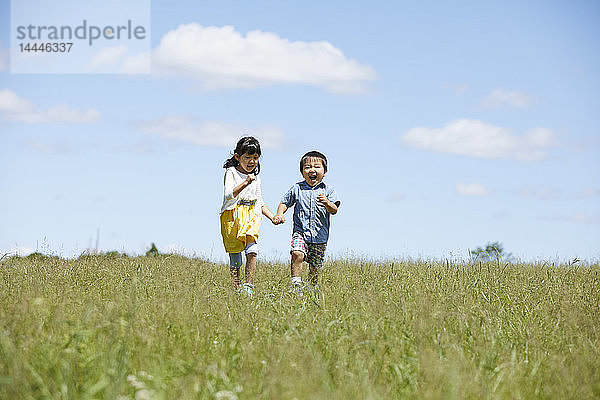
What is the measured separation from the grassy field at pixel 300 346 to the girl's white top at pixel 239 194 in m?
1.50

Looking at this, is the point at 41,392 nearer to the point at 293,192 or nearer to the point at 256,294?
the point at 256,294

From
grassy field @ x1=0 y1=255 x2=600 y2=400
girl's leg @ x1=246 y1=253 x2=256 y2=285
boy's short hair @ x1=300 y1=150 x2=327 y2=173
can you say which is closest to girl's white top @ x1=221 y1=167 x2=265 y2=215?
girl's leg @ x1=246 y1=253 x2=256 y2=285

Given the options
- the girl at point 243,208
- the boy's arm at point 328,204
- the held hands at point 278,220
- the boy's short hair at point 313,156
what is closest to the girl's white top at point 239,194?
the girl at point 243,208

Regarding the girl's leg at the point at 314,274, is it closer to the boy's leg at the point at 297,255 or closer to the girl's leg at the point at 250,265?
the boy's leg at the point at 297,255

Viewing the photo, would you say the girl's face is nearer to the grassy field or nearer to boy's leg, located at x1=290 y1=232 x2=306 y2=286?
boy's leg, located at x1=290 y1=232 x2=306 y2=286

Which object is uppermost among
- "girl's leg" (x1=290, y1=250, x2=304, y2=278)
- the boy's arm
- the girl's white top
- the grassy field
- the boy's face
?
the boy's face

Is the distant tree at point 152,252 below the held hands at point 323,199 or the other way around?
below

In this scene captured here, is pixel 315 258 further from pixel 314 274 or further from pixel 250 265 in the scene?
pixel 250 265

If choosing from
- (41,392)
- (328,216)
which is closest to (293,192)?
(328,216)

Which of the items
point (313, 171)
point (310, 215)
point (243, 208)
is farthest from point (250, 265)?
point (313, 171)

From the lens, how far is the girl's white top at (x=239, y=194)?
8508 millimetres

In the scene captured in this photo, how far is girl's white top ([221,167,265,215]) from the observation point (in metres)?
8.51

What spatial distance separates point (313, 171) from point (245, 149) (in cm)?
91

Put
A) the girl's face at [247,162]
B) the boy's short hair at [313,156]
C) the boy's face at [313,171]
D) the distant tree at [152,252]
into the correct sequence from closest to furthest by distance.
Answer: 1. the girl's face at [247,162]
2. the boy's face at [313,171]
3. the boy's short hair at [313,156]
4. the distant tree at [152,252]
